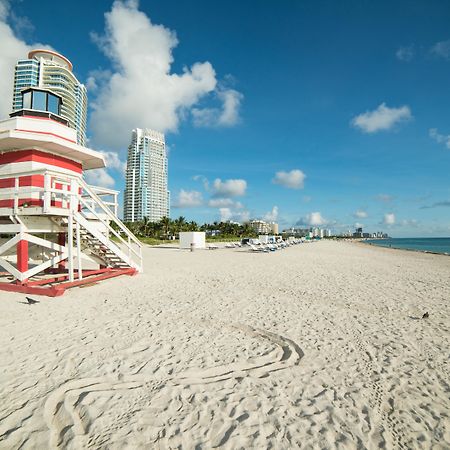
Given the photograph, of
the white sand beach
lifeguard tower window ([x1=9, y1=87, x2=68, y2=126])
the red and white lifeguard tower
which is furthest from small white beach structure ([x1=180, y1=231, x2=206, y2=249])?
the white sand beach

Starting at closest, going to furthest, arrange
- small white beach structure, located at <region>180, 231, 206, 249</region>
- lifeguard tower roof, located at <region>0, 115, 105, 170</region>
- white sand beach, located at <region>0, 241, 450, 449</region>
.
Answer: white sand beach, located at <region>0, 241, 450, 449</region> → lifeguard tower roof, located at <region>0, 115, 105, 170</region> → small white beach structure, located at <region>180, 231, 206, 249</region>

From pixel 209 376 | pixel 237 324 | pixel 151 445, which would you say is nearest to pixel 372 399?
pixel 209 376

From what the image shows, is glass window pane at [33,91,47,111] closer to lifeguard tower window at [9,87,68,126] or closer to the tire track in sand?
lifeguard tower window at [9,87,68,126]

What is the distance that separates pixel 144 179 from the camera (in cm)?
13062

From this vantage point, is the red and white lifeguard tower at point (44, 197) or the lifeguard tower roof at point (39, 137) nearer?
the red and white lifeguard tower at point (44, 197)

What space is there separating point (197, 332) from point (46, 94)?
10444 millimetres

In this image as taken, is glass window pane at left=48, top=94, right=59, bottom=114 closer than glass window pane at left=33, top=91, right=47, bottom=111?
No

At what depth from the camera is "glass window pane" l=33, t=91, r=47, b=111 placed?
986 cm

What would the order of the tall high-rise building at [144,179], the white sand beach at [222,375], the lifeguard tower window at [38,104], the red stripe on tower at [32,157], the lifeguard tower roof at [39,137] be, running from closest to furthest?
the white sand beach at [222,375], the lifeguard tower roof at [39,137], the red stripe on tower at [32,157], the lifeguard tower window at [38,104], the tall high-rise building at [144,179]

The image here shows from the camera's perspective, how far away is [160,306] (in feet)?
24.0

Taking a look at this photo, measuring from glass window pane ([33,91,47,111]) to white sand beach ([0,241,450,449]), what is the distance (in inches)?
272

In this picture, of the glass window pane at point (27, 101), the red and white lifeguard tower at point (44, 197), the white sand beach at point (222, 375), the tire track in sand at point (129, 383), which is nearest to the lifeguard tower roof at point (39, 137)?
the red and white lifeguard tower at point (44, 197)

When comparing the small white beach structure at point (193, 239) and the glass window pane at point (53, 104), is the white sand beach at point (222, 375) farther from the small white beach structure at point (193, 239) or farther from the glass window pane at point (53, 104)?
the small white beach structure at point (193, 239)

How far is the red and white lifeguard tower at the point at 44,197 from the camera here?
27.7ft
